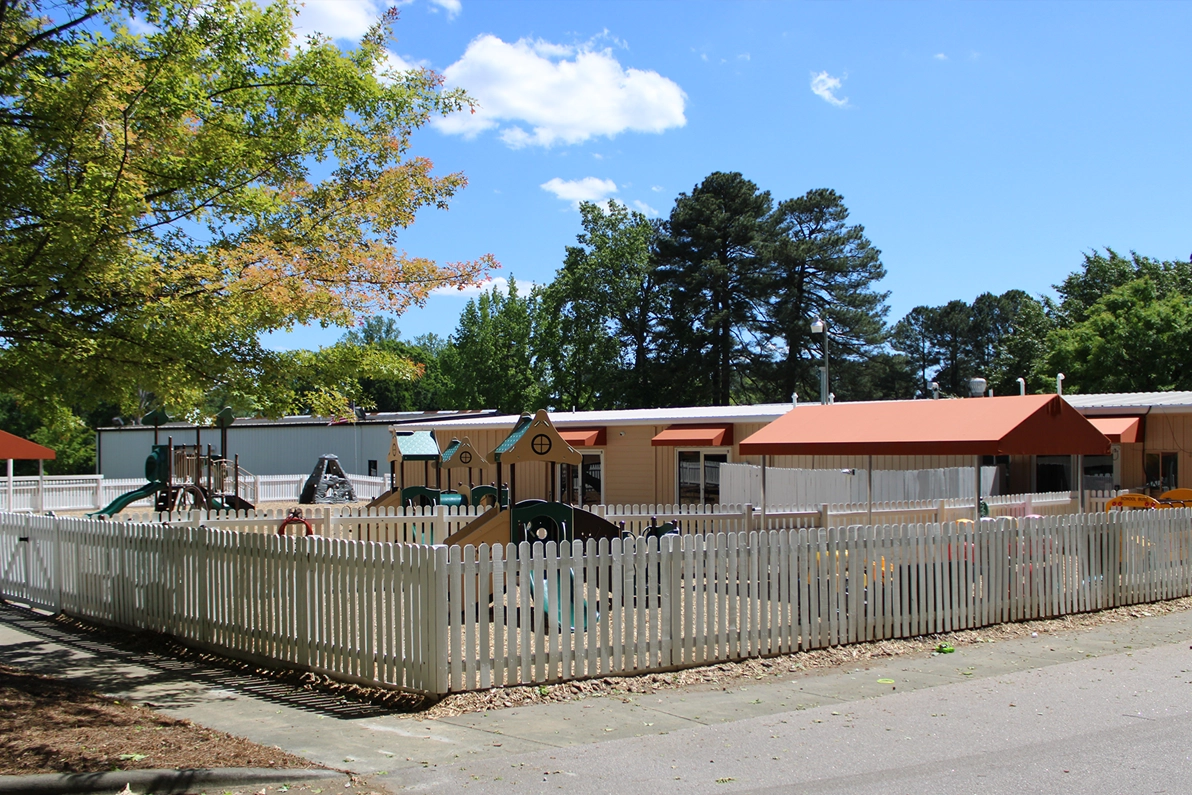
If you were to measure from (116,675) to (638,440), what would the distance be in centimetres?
1951

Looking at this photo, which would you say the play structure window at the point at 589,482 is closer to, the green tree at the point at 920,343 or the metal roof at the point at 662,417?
the metal roof at the point at 662,417

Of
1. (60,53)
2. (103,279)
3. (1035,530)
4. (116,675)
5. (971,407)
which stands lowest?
(116,675)

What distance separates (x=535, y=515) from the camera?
36.7 ft

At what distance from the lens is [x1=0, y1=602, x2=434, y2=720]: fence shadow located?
777 cm

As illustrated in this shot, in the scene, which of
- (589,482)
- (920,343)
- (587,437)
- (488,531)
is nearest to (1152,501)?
(488,531)

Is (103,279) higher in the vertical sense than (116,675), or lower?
higher

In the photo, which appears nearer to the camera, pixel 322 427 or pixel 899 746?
pixel 899 746

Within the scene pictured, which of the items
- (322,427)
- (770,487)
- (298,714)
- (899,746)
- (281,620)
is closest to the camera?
(899,746)

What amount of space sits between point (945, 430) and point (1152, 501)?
289 inches

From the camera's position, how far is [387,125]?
1050cm

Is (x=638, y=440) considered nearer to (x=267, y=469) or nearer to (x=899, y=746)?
(x=899, y=746)

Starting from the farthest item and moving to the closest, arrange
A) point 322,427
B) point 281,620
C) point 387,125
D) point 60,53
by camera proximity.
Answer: point 322,427 < point 387,125 < point 281,620 < point 60,53

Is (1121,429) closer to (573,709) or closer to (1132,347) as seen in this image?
(573,709)

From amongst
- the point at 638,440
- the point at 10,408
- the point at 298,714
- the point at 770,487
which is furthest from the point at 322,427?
the point at 10,408
